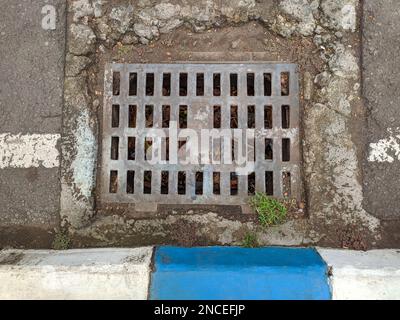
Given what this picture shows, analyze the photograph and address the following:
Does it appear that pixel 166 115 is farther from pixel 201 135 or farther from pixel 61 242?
pixel 61 242

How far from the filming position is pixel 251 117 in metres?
2.69

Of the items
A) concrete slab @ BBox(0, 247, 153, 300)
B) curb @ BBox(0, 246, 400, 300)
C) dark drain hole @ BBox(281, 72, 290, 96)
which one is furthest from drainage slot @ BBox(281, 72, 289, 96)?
concrete slab @ BBox(0, 247, 153, 300)

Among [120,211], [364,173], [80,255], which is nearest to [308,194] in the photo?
[364,173]

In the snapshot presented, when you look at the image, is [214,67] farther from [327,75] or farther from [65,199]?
[65,199]

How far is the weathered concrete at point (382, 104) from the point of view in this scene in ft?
8.19

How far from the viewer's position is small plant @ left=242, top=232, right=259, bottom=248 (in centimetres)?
246

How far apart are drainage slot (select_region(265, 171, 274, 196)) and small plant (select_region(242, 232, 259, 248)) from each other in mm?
296

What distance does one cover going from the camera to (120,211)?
8.55 feet

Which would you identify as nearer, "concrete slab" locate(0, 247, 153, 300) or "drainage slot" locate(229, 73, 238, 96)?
"concrete slab" locate(0, 247, 153, 300)

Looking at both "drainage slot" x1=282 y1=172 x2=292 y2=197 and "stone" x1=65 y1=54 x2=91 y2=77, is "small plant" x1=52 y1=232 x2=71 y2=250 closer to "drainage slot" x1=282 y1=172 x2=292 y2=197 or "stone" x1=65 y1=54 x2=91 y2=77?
"stone" x1=65 y1=54 x2=91 y2=77

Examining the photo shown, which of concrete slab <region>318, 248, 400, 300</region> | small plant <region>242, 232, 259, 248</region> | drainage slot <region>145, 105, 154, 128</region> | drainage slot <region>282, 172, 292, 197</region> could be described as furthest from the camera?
drainage slot <region>145, 105, 154, 128</region>

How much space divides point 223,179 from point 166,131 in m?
0.46

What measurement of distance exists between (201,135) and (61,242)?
104 centimetres
